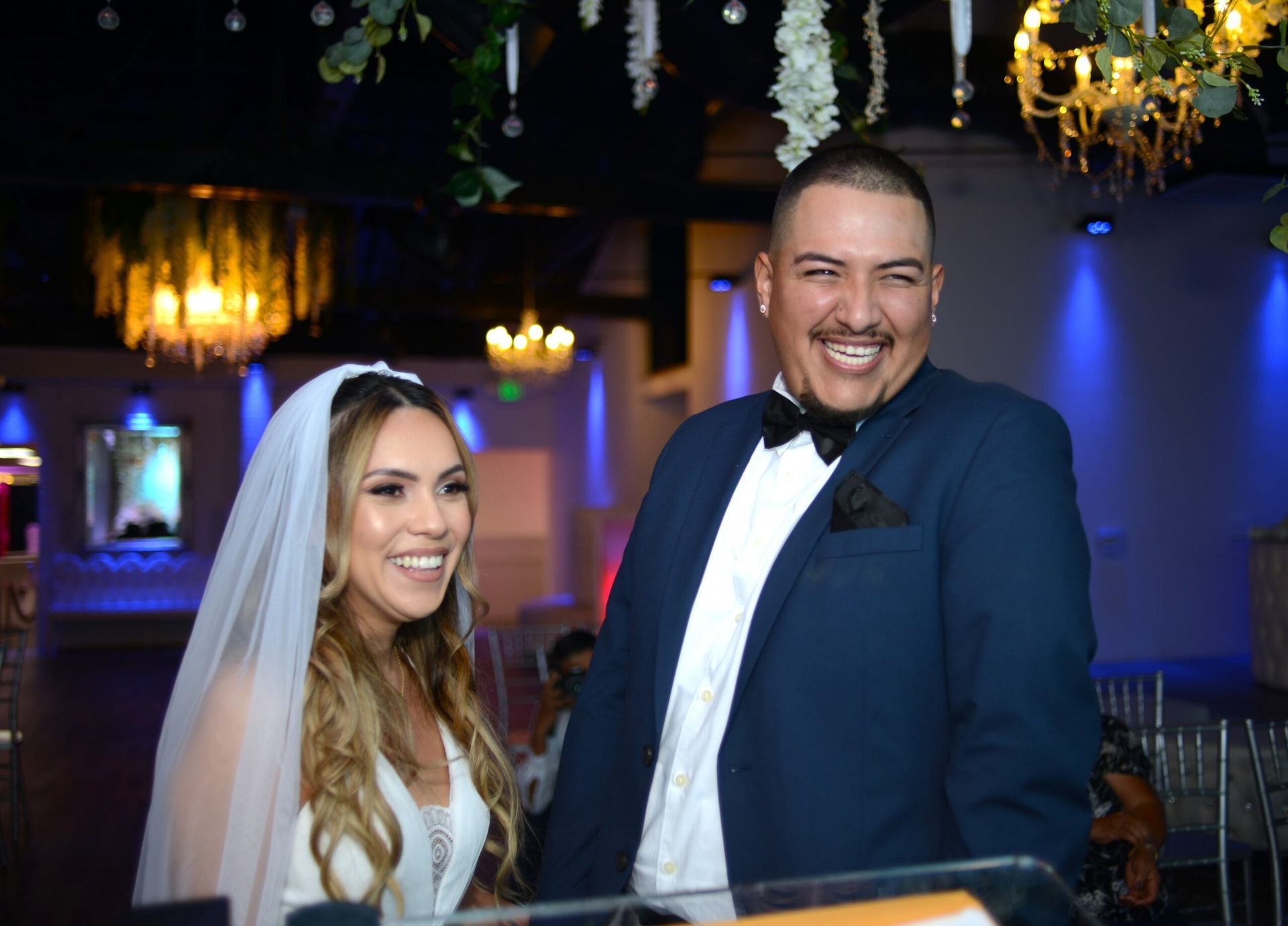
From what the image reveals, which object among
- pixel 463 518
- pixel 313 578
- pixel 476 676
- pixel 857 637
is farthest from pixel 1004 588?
pixel 476 676

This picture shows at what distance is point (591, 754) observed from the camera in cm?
179

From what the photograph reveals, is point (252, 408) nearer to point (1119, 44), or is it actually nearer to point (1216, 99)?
point (1119, 44)

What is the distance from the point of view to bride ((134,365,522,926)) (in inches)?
57.7

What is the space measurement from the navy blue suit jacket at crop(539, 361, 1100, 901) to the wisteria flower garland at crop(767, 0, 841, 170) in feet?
3.03

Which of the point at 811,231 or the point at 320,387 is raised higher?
the point at 811,231

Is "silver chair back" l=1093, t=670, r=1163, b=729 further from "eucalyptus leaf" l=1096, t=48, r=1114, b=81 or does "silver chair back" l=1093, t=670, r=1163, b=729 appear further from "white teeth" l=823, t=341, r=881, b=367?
"eucalyptus leaf" l=1096, t=48, r=1114, b=81

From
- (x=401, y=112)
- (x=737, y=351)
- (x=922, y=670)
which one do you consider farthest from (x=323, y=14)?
(x=401, y=112)

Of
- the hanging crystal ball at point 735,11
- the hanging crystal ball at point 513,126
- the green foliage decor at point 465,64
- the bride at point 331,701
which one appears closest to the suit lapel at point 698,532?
the bride at point 331,701

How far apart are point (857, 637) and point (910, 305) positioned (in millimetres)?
485

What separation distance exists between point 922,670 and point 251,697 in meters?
0.95

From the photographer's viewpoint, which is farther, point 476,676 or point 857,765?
point 476,676

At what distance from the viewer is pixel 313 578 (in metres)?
1.63

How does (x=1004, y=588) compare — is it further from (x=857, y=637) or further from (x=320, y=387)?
(x=320, y=387)

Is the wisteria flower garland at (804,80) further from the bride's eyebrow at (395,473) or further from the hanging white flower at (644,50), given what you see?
the bride's eyebrow at (395,473)
